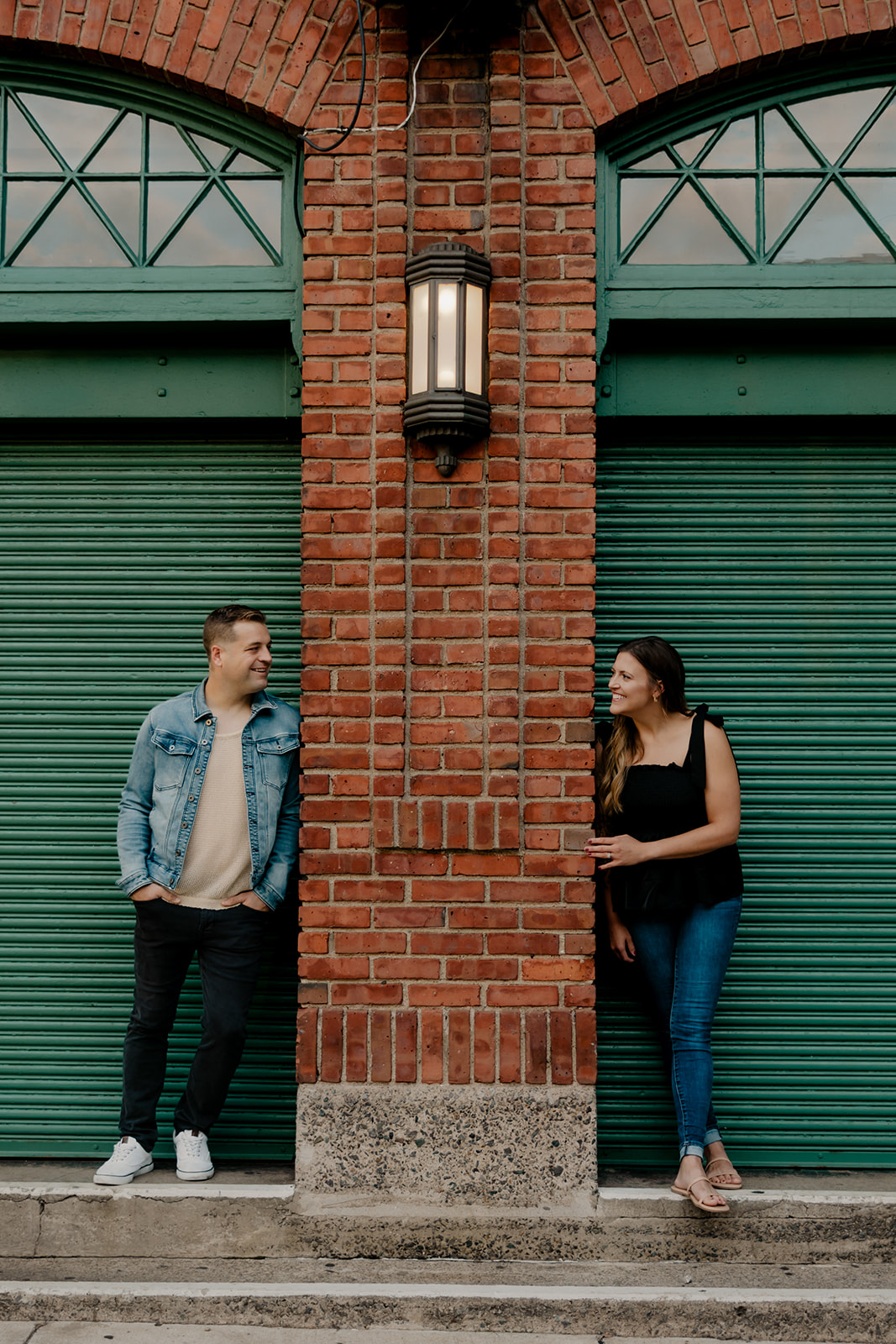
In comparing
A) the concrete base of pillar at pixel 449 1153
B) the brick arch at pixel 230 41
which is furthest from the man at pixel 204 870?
the brick arch at pixel 230 41

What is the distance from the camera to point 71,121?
14.4 feet

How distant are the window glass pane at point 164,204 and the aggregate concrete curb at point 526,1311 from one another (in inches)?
152

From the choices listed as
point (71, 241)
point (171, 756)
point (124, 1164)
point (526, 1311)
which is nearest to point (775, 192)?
point (71, 241)

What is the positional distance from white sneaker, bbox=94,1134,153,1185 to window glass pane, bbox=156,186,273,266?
3347mm

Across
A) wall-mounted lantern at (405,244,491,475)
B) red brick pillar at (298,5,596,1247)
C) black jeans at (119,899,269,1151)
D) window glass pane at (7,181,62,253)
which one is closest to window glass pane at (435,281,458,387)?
wall-mounted lantern at (405,244,491,475)

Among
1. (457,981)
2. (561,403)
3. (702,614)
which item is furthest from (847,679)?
(457,981)

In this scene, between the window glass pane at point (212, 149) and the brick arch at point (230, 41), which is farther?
the window glass pane at point (212, 149)

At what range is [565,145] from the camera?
13.0ft

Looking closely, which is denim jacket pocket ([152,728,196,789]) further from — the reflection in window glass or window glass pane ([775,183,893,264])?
window glass pane ([775,183,893,264])

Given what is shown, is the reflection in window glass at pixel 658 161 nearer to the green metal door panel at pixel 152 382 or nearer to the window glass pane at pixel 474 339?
the window glass pane at pixel 474 339

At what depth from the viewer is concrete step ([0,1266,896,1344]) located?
356cm

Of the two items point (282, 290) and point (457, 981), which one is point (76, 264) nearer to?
point (282, 290)

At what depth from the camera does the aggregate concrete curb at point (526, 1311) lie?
356 centimetres

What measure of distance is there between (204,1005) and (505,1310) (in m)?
1.45
